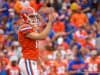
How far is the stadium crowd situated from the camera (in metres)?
10.6

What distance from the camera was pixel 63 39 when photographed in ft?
40.4

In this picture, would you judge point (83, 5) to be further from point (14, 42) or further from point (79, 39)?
point (14, 42)

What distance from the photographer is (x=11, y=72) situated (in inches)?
406

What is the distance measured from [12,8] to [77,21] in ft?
6.60

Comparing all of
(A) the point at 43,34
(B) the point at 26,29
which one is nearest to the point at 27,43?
(B) the point at 26,29

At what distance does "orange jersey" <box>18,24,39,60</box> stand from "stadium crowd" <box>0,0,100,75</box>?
2820mm

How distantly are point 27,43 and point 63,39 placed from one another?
6.48 metres

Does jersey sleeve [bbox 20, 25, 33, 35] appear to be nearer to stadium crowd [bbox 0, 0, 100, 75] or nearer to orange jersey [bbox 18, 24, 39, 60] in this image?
orange jersey [bbox 18, 24, 39, 60]

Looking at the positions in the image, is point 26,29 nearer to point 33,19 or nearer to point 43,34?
point 33,19

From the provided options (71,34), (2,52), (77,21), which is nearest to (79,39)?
(71,34)

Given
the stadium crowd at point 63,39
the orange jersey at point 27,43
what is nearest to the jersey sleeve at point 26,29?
the orange jersey at point 27,43

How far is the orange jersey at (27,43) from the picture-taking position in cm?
577

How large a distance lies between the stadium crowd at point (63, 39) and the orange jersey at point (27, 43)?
282 centimetres

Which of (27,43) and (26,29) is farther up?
(26,29)
